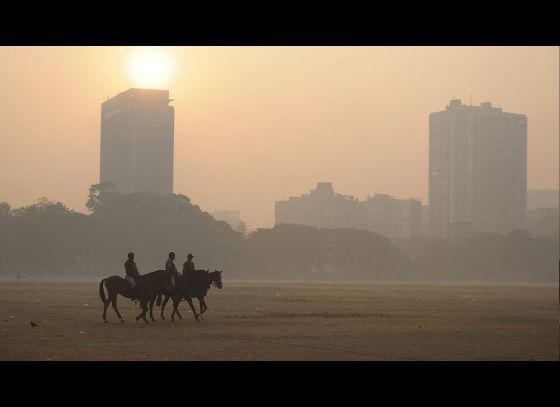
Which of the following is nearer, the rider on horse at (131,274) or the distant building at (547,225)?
the rider on horse at (131,274)

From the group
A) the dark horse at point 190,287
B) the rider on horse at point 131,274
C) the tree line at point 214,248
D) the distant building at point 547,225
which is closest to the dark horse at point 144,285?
the rider on horse at point 131,274

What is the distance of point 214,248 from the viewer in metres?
136

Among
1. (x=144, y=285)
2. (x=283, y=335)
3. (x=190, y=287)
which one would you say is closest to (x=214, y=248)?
(x=190, y=287)

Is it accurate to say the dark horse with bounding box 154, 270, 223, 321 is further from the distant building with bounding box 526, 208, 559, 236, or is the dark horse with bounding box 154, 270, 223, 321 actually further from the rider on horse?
the distant building with bounding box 526, 208, 559, 236

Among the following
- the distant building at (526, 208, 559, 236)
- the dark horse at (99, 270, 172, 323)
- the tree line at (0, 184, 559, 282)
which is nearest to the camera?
the dark horse at (99, 270, 172, 323)

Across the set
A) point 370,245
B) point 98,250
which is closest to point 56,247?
point 98,250

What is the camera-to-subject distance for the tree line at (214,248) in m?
127

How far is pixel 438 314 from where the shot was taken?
37.8m

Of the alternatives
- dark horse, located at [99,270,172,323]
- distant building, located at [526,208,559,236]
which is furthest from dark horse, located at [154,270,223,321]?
distant building, located at [526,208,559,236]

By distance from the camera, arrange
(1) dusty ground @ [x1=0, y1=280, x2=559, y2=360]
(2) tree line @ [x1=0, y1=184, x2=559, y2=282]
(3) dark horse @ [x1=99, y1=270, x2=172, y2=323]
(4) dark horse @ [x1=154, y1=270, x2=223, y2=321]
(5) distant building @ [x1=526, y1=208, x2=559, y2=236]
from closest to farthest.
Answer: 1. (1) dusty ground @ [x1=0, y1=280, x2=559, y2=360]
2. (3) dark horse @ [x1=99, y1=270, x2=172, y2=323]
3. (4) dark horse @ [x1=154, y1=270, x2=223, y2=321]
4. (2) tree line @ [x1=0, y1=184, x2=559, y2=282]
5. (5) distant building @ [x1=526, y1=208, x2=559, y2=236]

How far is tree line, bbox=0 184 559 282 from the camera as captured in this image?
418 feet

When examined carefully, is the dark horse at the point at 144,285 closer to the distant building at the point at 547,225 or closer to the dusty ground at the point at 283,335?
the dusty ground at the point at 283,335
